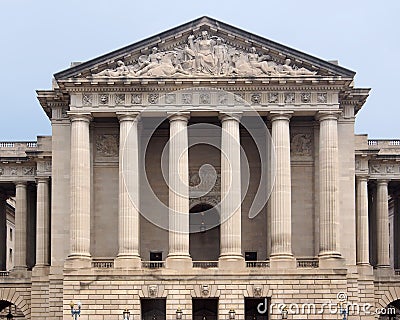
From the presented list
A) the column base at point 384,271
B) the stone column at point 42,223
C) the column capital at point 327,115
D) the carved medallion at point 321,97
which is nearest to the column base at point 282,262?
the column capital at point 327,115

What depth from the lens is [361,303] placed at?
287 ft

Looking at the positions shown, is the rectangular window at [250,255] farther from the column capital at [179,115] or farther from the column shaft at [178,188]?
the column capital at [179,115]

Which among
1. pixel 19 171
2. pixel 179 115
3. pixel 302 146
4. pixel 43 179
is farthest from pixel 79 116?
pixel 302 146

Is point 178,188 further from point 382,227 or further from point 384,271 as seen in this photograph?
point 384,271

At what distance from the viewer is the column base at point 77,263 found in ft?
270

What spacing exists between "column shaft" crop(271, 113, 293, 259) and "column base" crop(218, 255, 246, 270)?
256cm

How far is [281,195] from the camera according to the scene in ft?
276

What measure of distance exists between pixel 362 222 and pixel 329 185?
9920mm

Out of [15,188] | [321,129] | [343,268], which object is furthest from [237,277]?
[15,188]

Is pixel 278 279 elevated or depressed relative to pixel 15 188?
depressed

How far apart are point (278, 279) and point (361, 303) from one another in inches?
379

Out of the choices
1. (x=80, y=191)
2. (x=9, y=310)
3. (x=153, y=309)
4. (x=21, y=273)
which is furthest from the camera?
(x=9, y=310)

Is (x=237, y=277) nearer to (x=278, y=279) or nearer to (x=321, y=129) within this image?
(x=278, y=279)

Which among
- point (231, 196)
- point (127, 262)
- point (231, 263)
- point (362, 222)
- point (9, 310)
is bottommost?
point (9, 310)
